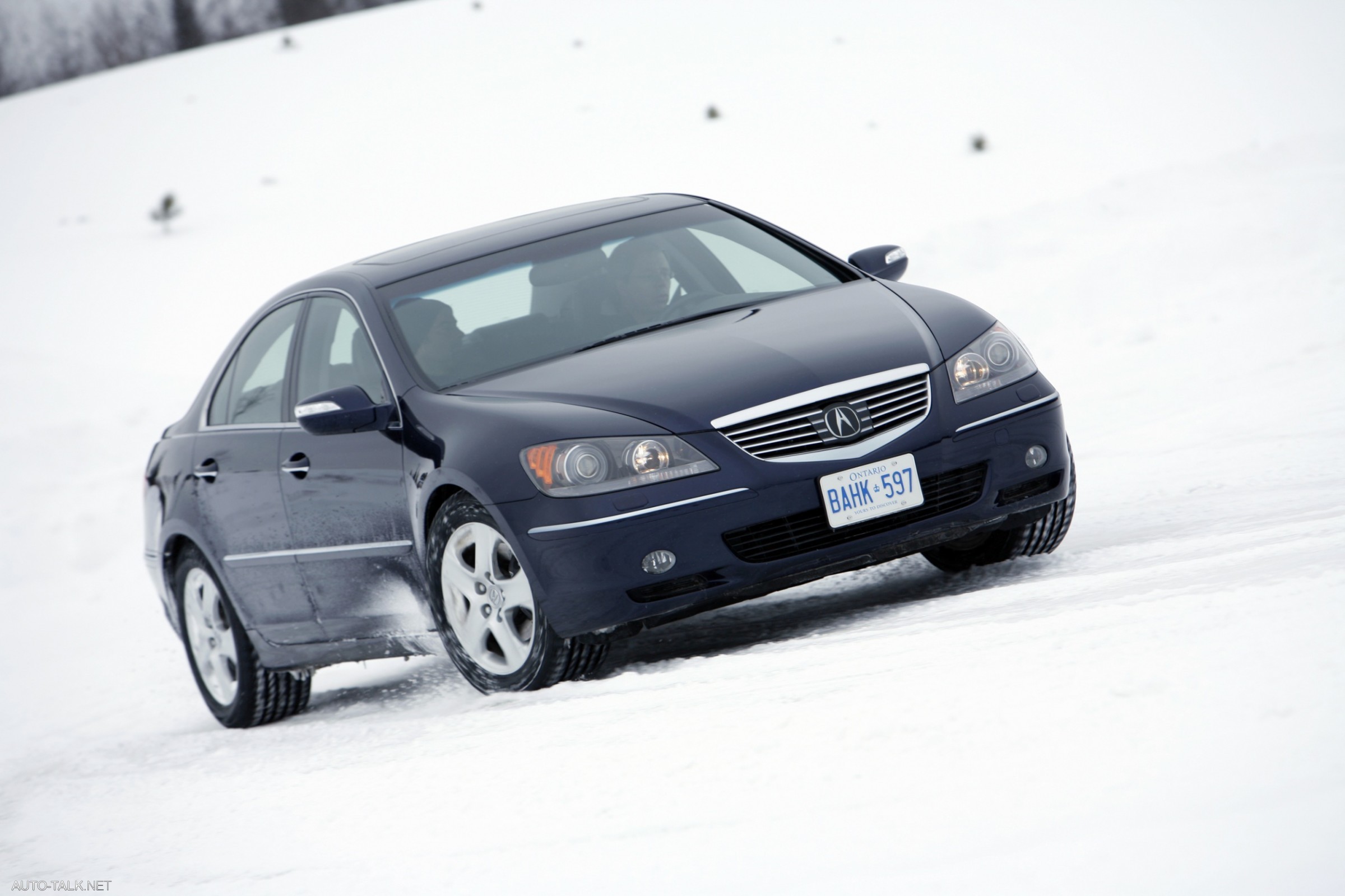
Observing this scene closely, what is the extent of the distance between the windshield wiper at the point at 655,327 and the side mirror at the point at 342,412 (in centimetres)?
70

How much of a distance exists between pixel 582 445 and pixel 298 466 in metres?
1.61

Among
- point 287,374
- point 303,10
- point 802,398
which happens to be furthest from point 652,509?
point 303,10

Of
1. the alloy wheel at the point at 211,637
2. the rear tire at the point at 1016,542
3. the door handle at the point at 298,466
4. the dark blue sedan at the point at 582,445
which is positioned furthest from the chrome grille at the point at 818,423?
the alloy wheel at the point at 211,637

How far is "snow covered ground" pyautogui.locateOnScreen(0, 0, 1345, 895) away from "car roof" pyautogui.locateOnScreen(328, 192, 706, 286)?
1.56 metres

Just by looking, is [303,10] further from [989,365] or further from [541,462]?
[541,462]

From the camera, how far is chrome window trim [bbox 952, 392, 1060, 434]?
485 cm

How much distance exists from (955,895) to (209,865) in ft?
6.38

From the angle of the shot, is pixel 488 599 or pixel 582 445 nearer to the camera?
pixel 582 445

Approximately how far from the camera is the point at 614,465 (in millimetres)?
4574

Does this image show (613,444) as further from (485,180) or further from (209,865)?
(485,180)

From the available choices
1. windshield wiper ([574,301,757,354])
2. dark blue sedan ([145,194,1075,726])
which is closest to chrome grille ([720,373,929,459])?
dark blue sedan ([145,194,1075,726])

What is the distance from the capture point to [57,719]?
25.0ft

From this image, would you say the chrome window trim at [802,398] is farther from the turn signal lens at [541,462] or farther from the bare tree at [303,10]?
the bare tree at [303,10]

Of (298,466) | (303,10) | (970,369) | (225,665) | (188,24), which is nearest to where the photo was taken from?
(970,369)
